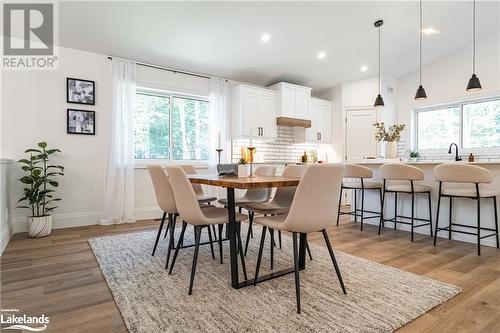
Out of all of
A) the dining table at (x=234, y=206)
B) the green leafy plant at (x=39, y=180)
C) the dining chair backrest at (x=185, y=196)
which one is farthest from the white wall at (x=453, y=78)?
the green leafy plant at (x=39, y=180)

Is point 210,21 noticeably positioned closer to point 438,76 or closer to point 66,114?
point 66,114

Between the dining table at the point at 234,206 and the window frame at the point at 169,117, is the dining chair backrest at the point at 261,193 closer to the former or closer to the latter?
the dining table at the point at 234,206

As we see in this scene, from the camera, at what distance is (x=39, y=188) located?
12.7 ft

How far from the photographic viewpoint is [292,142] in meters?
6.45

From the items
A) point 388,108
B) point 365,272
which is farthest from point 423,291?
point 388,108

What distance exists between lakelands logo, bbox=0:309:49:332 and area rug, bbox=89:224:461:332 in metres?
0.40

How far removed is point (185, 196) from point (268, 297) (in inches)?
36.0

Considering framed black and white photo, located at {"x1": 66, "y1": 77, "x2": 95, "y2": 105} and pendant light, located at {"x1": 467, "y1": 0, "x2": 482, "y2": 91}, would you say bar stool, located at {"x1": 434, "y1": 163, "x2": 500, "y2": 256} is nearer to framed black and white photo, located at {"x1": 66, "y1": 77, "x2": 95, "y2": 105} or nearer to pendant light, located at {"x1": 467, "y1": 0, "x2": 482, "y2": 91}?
pendant light, located at {"x1": 467, "y1": 0, "x2": 482, "y2": 91}

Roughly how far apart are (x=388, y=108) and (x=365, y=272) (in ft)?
16.3

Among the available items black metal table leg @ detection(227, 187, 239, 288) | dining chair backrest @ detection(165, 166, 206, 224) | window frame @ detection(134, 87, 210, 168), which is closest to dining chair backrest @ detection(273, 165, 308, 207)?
black metal table leg @ detection(227, 187, 239, 288)

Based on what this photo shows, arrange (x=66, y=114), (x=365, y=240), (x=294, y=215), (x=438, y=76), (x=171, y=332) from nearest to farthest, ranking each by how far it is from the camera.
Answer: (x=171, y=332) < (x=294, y=215) < (x=365, y=240) < (x=66, y=114) < (x=438, y=76)

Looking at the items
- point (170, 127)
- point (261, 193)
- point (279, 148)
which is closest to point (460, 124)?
point (279, 148)

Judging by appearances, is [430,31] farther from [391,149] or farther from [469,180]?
[469,180]

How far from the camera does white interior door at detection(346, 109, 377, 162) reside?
6.14 meters
